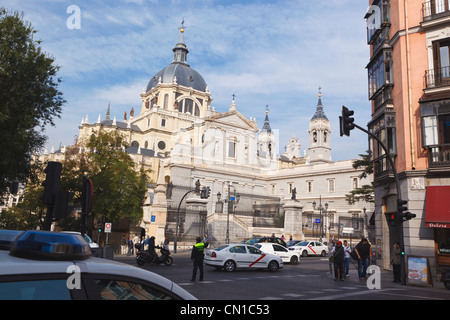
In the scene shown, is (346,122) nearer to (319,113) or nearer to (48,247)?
(48,247)

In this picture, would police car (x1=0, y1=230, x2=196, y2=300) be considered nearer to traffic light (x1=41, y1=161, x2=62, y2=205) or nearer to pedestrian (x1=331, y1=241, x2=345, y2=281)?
traffic light (x1=41, y1=161, x2=62, y2=205)

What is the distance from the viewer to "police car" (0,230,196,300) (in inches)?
82.7

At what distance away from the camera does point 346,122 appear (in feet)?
49.9

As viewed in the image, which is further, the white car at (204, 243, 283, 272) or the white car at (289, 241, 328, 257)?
the white car at (289, 241, 328, 257)

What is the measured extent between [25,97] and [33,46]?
2800mm

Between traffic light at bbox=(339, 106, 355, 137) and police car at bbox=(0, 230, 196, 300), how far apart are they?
13.9 meters

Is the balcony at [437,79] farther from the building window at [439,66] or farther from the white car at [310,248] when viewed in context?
the white car at [310,248]

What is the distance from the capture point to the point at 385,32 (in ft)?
68.0

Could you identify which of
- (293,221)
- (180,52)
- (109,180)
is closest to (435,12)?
(293,221)

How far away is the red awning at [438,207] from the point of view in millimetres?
15867

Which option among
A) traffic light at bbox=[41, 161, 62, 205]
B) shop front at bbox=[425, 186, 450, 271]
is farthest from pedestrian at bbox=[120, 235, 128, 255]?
traffic light at bbox=[41, 161, 62, 205]

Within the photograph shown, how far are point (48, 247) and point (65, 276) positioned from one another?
233 mm
